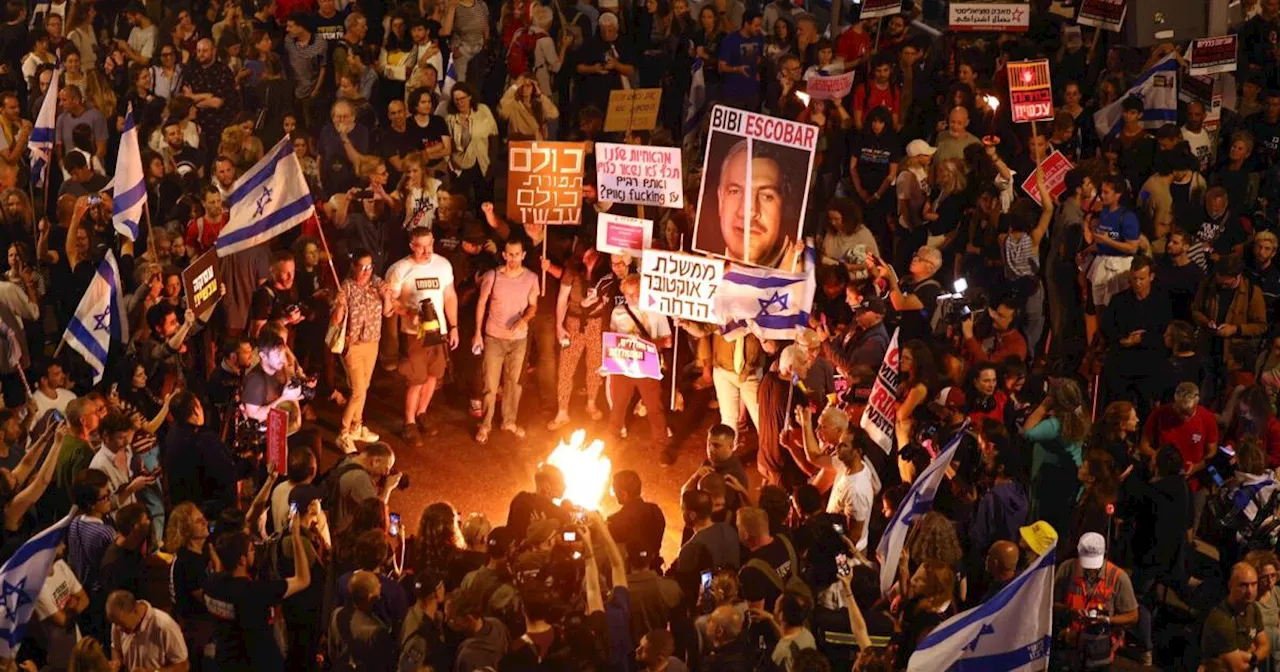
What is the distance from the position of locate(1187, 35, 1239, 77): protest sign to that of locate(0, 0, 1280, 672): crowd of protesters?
0.62m

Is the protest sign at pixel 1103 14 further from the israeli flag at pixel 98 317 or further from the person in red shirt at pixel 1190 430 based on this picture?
the israeli flag at pixel 98 317

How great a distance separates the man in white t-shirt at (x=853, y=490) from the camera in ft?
50.5

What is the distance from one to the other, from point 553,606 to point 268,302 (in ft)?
19.3

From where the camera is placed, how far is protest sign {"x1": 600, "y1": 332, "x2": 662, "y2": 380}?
1811 cm

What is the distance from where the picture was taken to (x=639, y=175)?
19109 mm

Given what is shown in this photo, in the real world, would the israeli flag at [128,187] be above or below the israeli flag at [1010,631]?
above

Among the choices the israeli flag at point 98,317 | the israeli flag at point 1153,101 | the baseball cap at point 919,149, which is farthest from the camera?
the israeli flag at point 1153,101

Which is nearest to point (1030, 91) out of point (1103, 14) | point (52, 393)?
point (1103, 14)

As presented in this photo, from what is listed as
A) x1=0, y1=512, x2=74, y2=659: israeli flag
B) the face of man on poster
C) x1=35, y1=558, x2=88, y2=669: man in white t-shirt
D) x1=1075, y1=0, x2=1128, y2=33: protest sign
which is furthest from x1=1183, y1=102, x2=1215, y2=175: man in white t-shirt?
x1=0, y1=512, x2=74, y2=659: israeli flag

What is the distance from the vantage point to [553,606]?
42.9ft

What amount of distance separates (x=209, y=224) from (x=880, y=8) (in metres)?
7.44

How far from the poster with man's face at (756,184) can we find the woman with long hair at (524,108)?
357 cm

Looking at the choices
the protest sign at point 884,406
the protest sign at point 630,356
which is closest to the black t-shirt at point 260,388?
the protest sign at point 630,356

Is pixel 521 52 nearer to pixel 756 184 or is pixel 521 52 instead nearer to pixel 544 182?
pixel 544 182
